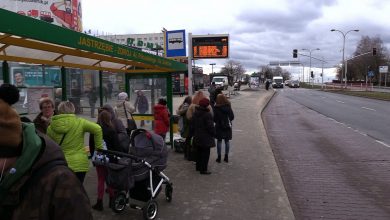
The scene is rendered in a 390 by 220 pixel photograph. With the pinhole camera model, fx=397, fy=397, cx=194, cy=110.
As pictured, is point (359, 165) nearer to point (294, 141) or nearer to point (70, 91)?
point (294, 141)

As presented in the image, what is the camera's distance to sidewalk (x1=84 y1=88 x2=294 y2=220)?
17.4ft

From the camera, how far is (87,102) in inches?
363

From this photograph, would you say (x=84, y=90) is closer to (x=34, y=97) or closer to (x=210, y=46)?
(x=34, y=97)

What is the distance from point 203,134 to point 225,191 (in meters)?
1.55

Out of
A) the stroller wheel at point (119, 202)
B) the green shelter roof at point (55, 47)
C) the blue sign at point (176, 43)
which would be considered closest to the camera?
the green shelter roof at point (55, 47)

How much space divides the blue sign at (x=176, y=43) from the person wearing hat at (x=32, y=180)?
1419 cm

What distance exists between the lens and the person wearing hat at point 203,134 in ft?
25.0

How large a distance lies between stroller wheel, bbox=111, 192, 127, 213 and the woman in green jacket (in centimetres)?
56

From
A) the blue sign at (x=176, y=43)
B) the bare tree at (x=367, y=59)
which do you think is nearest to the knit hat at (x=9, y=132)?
the blue sign at (x=176, y=43)

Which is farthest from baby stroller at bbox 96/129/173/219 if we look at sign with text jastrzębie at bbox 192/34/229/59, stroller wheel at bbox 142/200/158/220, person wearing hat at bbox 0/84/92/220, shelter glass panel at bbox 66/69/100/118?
sign with text jastrzębie at bbox 192/34/229/59

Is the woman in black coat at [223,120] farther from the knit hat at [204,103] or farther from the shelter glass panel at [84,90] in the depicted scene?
the shelter glass panel at [84,90]

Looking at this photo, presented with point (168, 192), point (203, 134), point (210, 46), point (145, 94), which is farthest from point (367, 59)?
point (168, 192)

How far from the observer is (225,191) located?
642 cm

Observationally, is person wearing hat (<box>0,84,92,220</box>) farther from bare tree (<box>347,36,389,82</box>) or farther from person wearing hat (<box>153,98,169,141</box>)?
bare tree (<box>347,36,389,82</box>)
